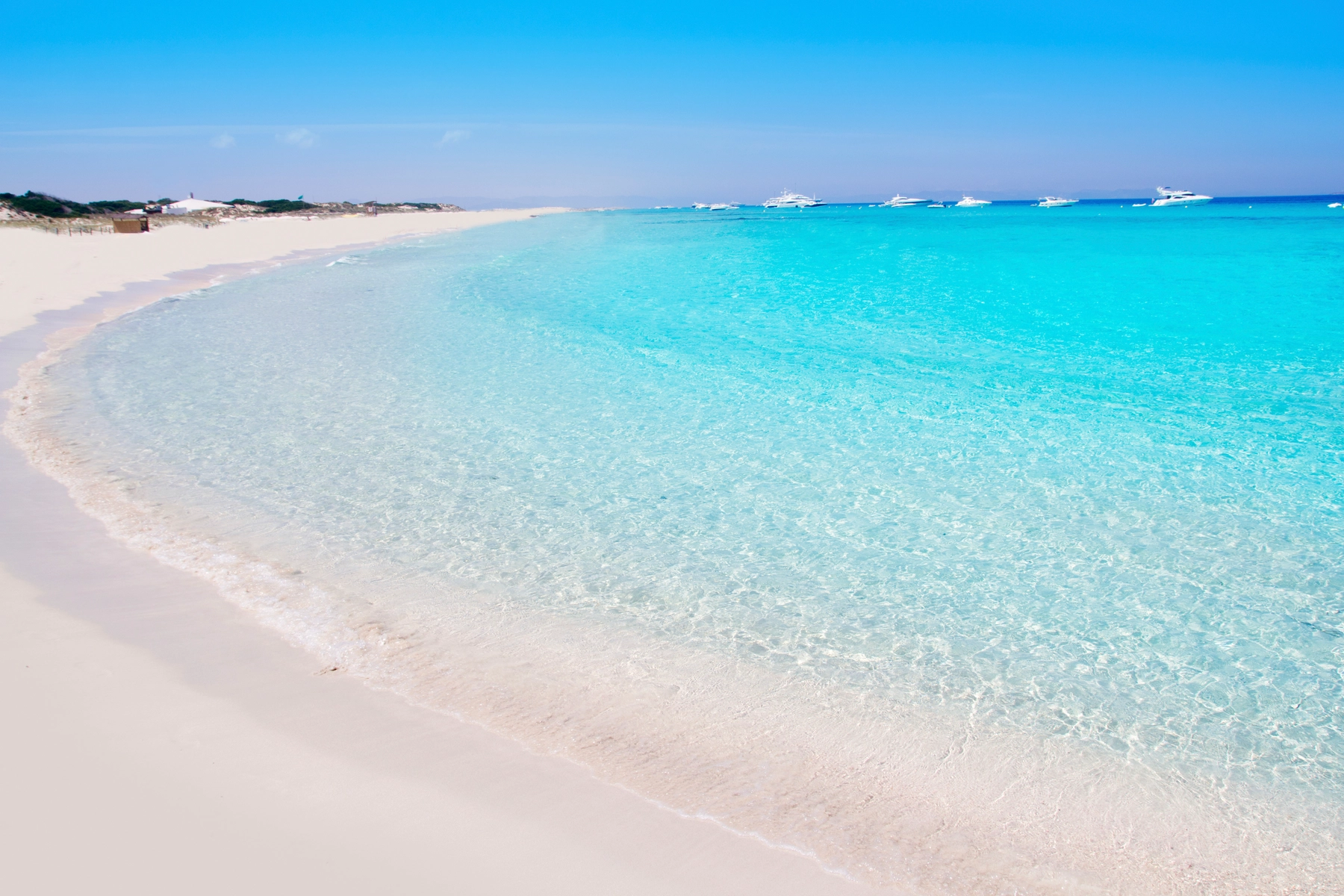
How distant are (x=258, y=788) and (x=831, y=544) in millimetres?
Result: 4210

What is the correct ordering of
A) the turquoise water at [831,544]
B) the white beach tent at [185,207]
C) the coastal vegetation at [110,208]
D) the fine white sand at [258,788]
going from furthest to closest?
1. the white beach tent at [185,207]
2. the coastal vegetation at [110,208]
3. the turquoise water at [831,544]
4. the fine white sand at [258,788]

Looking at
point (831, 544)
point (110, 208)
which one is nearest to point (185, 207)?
point (110, 208)

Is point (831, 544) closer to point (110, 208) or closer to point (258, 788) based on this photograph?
point (258, 788)

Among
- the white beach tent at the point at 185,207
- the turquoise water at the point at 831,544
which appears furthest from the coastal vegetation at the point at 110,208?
the turquoise water at the point at 831,544

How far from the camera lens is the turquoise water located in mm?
3807

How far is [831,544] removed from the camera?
6.32 metres

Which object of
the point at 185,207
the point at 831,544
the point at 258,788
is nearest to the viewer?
the point at 258,788

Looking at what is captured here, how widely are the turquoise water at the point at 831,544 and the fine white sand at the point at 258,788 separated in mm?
261

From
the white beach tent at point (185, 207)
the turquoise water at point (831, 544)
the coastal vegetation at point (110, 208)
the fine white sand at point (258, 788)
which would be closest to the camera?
the fine white sand at point (258, 788)

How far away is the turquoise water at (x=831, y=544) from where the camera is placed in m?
A: 3.81

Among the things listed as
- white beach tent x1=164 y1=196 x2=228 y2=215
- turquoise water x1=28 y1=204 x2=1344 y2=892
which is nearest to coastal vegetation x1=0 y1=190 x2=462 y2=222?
white beach tent x1=164 y1=196 x2=228 y2=215

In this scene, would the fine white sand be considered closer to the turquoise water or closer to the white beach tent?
the turquoise water

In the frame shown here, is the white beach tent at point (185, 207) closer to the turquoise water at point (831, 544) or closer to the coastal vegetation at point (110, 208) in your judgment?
the coastal vegetation at point (110, 208)

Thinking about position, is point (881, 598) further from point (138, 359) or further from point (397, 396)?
point (138, 359)
